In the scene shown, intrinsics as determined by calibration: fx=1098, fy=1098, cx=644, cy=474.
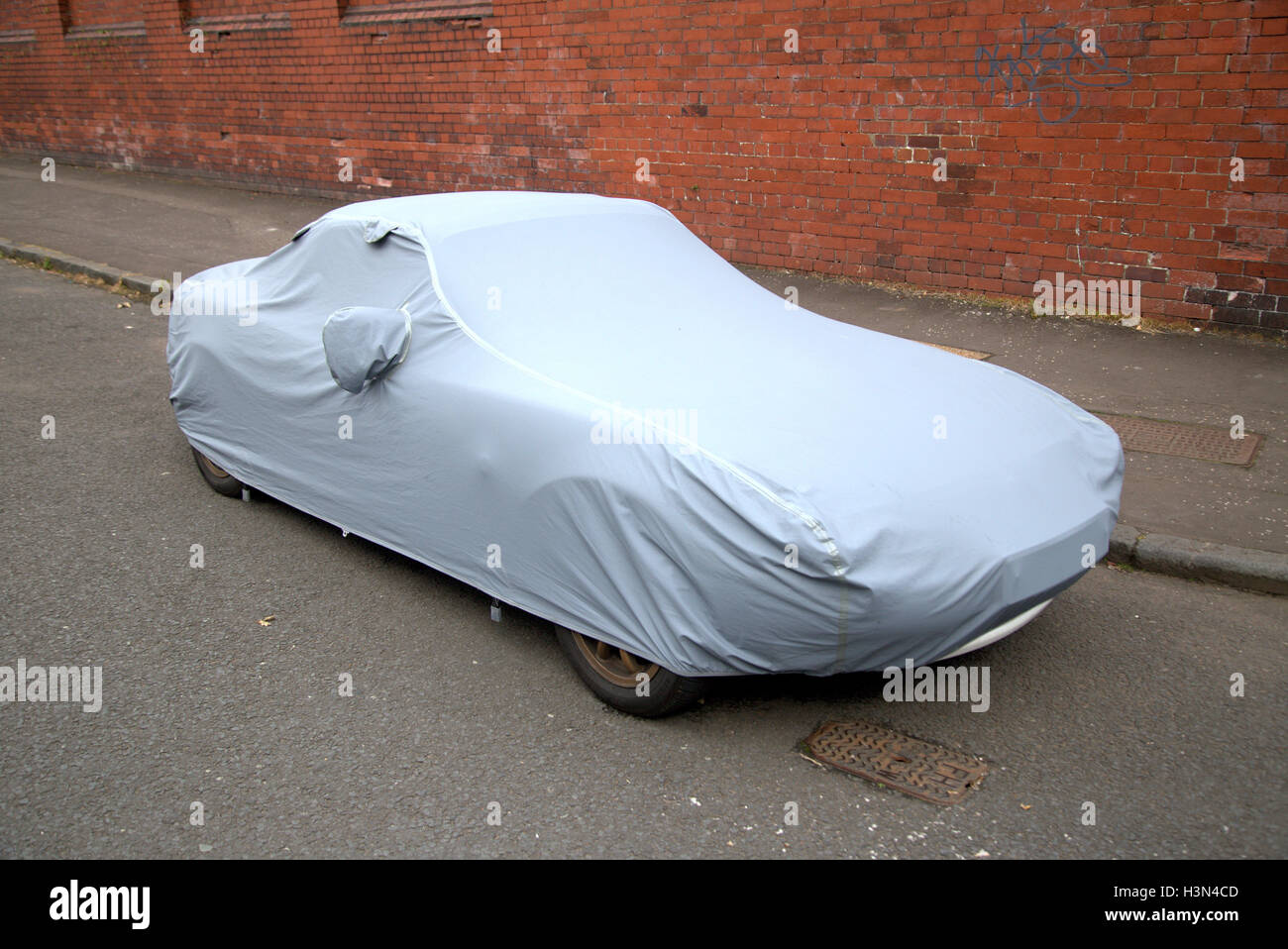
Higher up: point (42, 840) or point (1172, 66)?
point (1172, 66)

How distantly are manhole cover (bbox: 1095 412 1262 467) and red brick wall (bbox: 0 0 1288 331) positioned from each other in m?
1.89

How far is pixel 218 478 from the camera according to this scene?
5668mm

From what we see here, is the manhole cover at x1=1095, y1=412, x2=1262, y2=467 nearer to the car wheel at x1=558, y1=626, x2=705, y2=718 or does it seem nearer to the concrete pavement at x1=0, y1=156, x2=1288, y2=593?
the concrete pavement at x1=0, y1=156, x2=1288, y2=593

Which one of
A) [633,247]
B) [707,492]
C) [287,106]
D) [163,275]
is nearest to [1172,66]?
[633,247]

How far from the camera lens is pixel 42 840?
323 cm

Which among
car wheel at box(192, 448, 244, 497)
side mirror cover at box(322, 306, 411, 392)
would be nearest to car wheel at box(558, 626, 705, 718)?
side mirror cover at box(322, 306, 411, 392)

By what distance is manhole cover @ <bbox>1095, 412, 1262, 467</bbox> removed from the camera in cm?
578

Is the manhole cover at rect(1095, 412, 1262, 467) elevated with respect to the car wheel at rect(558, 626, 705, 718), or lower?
elevated

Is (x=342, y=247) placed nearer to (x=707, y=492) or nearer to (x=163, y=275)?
(x=707, y=492)

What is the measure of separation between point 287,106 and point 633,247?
1043cm

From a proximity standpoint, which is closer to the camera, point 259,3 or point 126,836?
point 126,836

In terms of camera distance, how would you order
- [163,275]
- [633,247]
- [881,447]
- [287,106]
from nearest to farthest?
[881,447] < [633,247] < [163,275] < [287,106]

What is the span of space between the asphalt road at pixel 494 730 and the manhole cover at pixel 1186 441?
4.23 ft

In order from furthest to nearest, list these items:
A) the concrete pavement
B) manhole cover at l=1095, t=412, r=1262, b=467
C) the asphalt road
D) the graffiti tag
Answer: the graffiti tag < manhole cover at l=1095, t=412, r=1262, b=467 < the concrete pavement < the asphalt road
